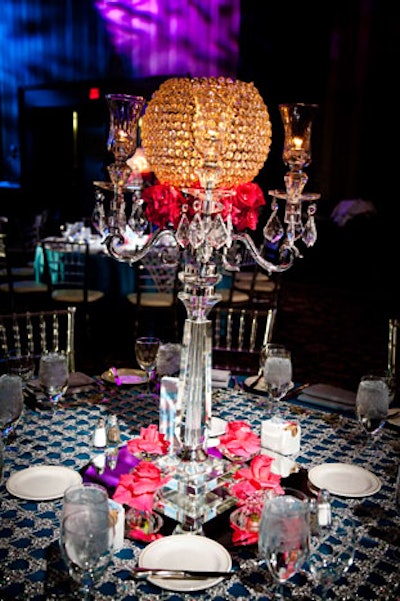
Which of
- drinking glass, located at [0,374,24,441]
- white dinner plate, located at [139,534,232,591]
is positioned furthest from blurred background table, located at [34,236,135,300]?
white dinner plate, located at [139,534,232,591]

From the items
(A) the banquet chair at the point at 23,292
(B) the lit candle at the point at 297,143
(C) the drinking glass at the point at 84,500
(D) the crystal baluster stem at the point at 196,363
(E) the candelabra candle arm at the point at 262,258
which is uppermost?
(B) the lit candle at the point at 297,143

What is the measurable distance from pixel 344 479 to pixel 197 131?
0.95 metres

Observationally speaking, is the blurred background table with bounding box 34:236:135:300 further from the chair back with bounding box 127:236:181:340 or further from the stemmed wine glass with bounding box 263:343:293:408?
the stemmed wine glass with bounding box 263:343:293:408

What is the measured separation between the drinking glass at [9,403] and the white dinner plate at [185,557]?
0.63m

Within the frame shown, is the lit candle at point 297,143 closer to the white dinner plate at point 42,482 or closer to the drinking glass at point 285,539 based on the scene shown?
the drinking glass at point 285,539

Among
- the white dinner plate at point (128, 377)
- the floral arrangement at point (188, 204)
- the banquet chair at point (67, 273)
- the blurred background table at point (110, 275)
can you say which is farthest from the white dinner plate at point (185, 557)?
the blurred background table at point (110, 275)

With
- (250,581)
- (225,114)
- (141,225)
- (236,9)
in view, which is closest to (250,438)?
(250,581)

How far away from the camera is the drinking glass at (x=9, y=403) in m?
1.74

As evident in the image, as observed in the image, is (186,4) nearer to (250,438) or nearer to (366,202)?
(366,202)

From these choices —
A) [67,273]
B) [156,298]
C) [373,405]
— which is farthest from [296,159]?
[67,273]

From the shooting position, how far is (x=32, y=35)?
10.2 metres

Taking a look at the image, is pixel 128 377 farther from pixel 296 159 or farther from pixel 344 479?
pixel 296 159

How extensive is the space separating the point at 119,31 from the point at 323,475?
28.4 feet

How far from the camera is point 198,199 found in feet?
4.98
